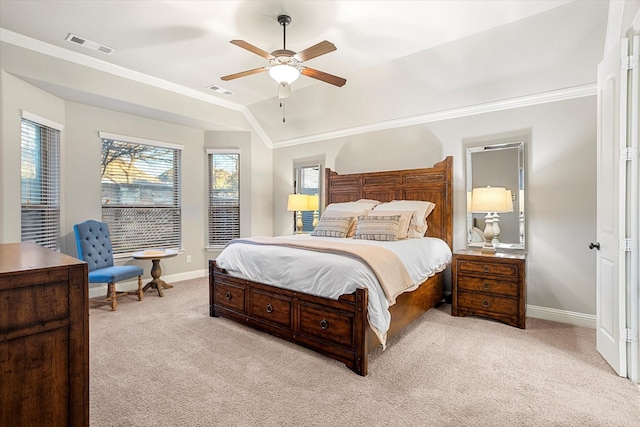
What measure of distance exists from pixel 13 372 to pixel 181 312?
2673mm

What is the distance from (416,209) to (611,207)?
1.91 metres

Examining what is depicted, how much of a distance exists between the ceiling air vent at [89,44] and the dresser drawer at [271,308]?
316cm

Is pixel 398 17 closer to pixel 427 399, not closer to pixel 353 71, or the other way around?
pixel 353 71

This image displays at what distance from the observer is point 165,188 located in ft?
17.3

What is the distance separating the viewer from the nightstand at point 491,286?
318 cm

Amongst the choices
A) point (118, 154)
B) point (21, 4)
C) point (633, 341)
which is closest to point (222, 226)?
point (118, 154)

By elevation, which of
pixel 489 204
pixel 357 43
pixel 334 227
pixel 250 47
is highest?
pixel 357 43

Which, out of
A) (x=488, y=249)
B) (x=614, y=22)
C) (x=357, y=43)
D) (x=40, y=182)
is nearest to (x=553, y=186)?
(x=488, y=249)

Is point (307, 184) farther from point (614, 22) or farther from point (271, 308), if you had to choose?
point (614, 22)

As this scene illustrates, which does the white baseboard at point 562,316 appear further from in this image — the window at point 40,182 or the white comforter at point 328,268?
the window at point 40,182

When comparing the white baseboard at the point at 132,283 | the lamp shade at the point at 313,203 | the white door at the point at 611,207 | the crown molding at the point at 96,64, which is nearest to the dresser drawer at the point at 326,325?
the white door at the point at 611,207

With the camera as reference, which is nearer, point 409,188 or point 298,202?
point 409,188

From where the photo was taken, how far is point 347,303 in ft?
7.84

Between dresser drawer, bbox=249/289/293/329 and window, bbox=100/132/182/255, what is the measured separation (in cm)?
292
